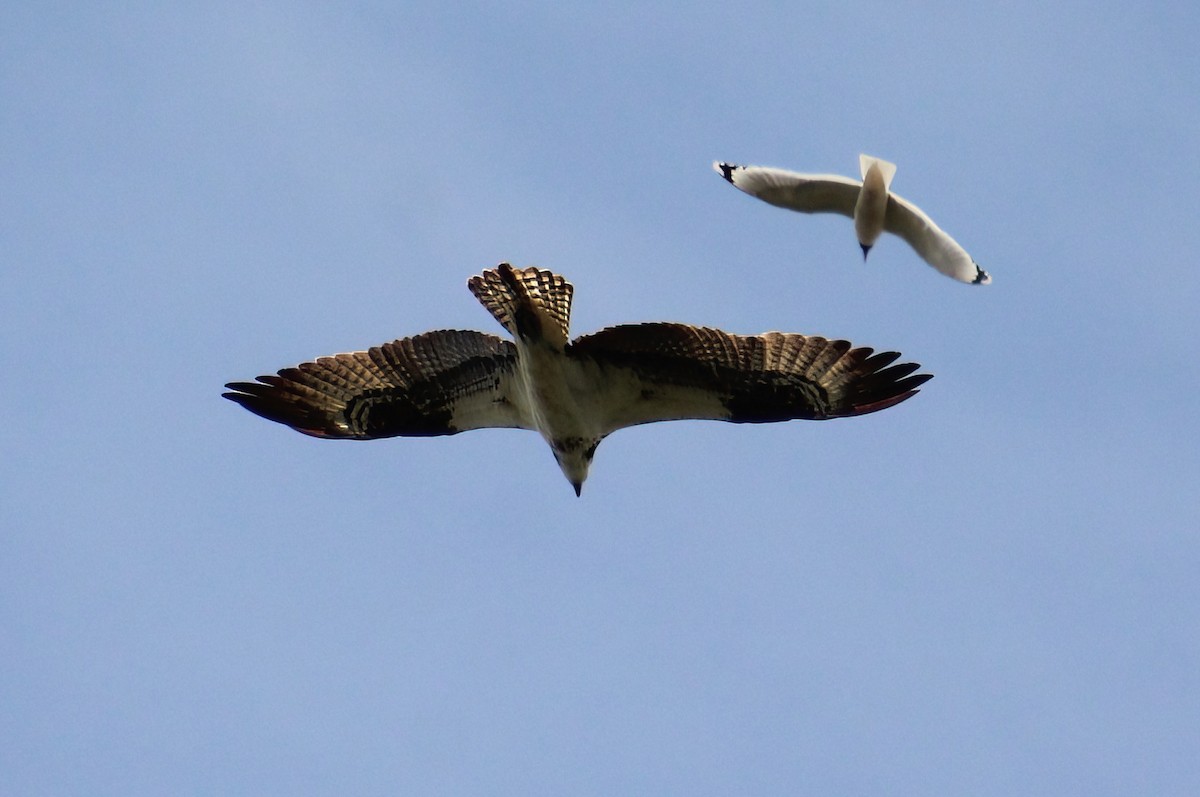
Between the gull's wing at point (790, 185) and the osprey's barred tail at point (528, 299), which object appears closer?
the osprey's barred tail at point (528, 299)

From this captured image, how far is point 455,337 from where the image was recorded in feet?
51.0

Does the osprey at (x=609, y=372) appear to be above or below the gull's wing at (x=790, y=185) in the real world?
below

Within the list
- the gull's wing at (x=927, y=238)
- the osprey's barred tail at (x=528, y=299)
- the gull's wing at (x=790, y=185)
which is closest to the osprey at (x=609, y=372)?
the osprey's barred tail at (x=528, y=299)

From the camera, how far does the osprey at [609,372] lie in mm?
14977

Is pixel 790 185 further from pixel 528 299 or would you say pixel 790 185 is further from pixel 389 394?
pixel 389 394

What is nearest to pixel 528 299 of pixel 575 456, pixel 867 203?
pixel 575 456

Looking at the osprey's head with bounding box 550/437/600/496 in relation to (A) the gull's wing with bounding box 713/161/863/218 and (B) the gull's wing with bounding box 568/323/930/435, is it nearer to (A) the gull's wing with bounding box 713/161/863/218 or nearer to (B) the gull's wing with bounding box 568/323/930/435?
(B) the gull's wing with bounding box 568/323/930/435

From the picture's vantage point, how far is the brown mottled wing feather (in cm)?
1582

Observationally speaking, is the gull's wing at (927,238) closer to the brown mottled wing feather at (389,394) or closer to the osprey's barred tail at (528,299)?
the osprey's barred tail at (528,299)

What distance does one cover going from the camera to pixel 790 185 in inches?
656

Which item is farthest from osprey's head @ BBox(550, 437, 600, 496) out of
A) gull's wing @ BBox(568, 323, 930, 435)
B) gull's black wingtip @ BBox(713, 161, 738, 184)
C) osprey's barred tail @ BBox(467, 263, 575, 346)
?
gull's black wingtip @ BBox(713, 161, 738, 184)

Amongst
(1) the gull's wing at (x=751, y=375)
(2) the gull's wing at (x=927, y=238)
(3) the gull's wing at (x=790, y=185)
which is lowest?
(1) the gull's wing at (x=751, y=375)

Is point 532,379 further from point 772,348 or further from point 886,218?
point 886,218

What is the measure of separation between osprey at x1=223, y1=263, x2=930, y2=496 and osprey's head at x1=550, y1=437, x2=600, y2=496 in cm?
1
